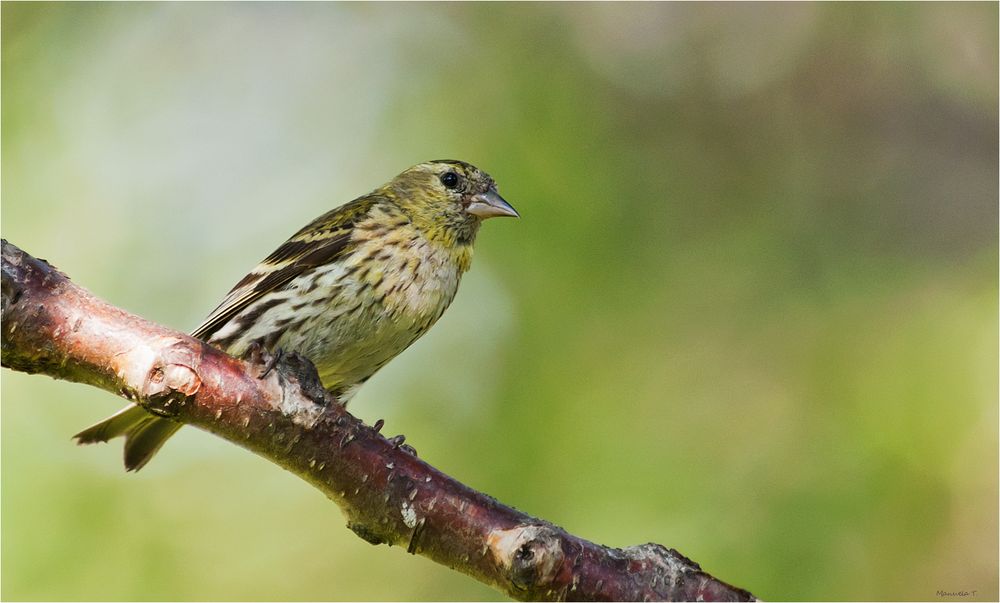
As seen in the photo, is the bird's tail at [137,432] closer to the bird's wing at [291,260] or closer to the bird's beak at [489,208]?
the bird's wing at [291,260]

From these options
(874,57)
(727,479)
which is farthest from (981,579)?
(874,57)

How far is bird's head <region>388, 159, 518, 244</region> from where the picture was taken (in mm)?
5910

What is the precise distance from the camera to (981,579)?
5328 millimetres

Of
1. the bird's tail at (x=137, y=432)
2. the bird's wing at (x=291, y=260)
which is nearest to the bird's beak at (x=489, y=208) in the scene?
the bird's wing at (x=291, y=260)

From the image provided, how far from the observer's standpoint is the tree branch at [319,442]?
319cm

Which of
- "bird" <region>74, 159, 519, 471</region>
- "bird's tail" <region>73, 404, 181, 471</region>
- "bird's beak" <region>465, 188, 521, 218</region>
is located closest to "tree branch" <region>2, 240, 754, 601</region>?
"bird" <region>74, 159, 519, 471</region>

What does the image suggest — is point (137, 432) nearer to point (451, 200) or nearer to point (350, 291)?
point (350, 291)

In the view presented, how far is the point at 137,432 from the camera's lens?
194 inches

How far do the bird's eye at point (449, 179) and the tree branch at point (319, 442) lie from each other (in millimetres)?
2930

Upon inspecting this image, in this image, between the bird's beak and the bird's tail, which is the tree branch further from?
the bird's beak

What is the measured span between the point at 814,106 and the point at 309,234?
12.7 ft

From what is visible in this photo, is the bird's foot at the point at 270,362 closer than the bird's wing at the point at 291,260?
Yes

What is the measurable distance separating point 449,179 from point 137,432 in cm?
237

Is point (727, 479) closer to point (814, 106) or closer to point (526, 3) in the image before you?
point (814, 106)
